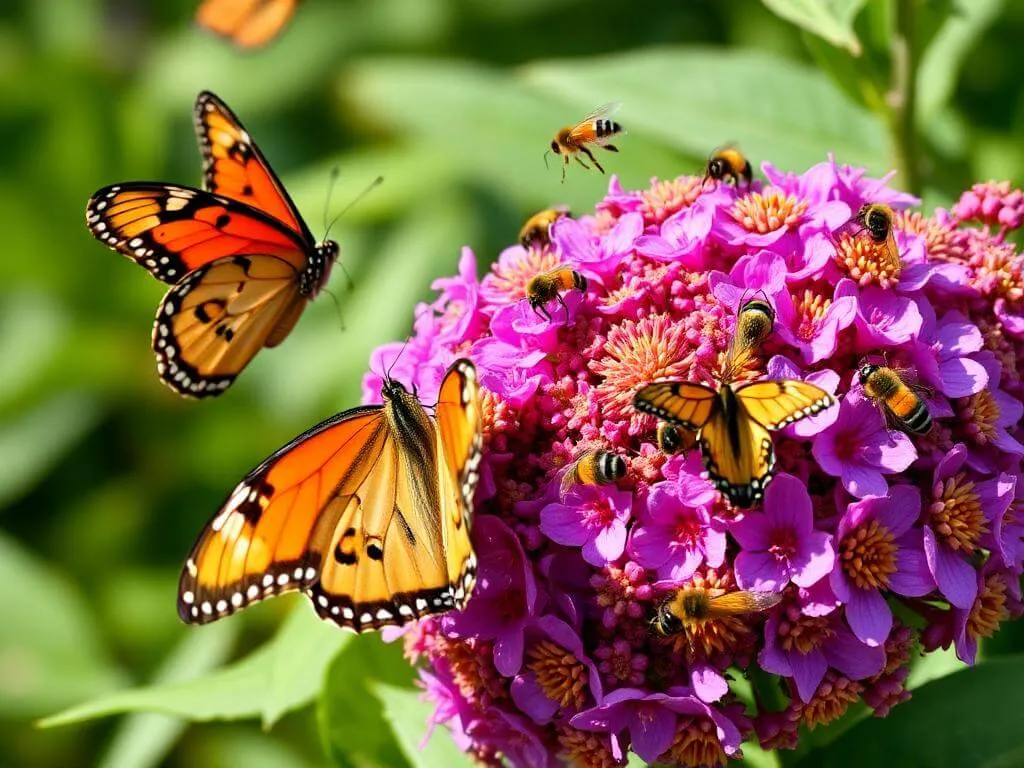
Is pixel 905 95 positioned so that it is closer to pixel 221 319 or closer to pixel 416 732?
pixel 221 319

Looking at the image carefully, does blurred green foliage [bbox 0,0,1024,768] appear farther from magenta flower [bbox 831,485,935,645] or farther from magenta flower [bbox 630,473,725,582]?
magenta flower [bbox 630,473,725,582]

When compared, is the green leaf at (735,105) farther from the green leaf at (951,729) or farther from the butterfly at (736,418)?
the green leaf at (951,729)

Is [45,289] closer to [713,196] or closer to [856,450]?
[713,196]

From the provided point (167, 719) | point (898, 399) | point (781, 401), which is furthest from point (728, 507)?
point (167, 719)

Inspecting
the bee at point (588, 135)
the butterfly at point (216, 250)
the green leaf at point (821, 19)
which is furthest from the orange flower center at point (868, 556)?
the butterfly at point (216, 250)

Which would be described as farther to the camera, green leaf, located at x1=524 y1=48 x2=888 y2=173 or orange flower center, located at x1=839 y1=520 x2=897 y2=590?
green leaf, located at x1=524 y1=48 x2=888 y2=173

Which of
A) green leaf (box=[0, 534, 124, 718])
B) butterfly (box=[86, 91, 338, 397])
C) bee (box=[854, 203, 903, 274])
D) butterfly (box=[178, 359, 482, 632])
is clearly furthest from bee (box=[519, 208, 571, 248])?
green leaf (box=[0, 534, 124, 718])

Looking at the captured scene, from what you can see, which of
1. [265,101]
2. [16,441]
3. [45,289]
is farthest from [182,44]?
[16,441]
